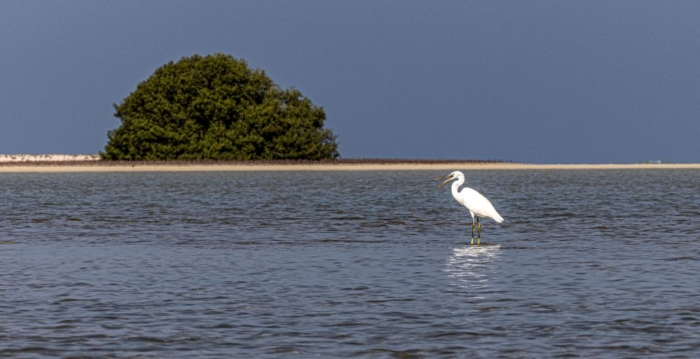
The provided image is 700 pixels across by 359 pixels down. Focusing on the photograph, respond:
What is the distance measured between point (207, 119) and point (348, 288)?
8799cm

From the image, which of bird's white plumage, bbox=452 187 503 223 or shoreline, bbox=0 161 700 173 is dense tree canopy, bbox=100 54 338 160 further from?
bird's white plumage, bbox=452 187 503 223

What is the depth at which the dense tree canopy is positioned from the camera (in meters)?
101

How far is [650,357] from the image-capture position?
38.2ft

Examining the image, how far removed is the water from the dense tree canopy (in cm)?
6627

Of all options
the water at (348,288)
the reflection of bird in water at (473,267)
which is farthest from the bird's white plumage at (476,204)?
the reflection of bird in water at (473,267)

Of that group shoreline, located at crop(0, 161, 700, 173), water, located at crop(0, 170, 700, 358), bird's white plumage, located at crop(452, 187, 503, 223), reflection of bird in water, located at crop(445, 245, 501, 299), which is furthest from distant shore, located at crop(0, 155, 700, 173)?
reflection of bird in water, located at crop(445, 245, 501, 299)

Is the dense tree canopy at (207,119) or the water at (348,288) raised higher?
the dense tree canopy at (207,119)

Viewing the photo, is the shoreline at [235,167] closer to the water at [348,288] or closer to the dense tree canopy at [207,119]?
the dense tree canopy at [207,119]

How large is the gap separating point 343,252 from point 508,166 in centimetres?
11452

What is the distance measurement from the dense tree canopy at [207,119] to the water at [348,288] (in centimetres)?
6627

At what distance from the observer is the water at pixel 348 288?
12.5 metres

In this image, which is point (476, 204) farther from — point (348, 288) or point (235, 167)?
point (235, 167)

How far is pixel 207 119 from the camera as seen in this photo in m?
104

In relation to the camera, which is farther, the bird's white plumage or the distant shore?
the distant shore
